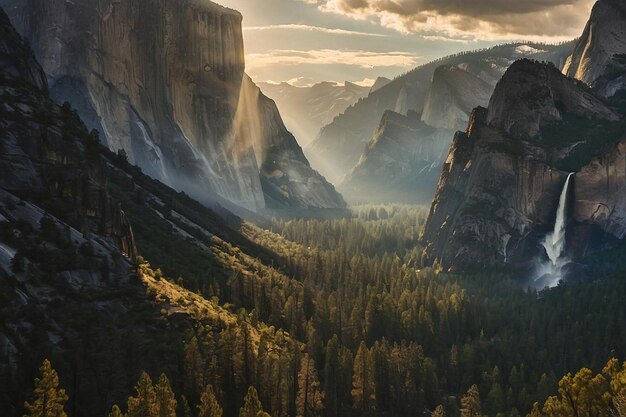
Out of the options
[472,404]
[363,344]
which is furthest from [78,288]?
[472,404]

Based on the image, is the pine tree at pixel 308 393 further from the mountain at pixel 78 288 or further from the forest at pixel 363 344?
the mountain at pixel 78 288

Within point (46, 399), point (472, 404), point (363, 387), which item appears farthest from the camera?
point (363, 387)

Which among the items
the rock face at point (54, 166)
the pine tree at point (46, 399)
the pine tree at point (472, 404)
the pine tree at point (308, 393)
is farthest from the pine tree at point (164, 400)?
the pine tree at point (472, 404)

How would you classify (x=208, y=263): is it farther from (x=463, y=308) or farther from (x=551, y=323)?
(x=551, y=323)

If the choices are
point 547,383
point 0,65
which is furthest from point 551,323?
point 0,65

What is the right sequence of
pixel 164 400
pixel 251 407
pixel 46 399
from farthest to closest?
1. pixel 251 407
2. pixel 164 400
3. pixel 46 399

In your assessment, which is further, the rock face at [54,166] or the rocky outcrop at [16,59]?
the rocky outcrop at [16,59]

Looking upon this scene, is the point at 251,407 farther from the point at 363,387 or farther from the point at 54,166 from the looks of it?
the point at 54,166
